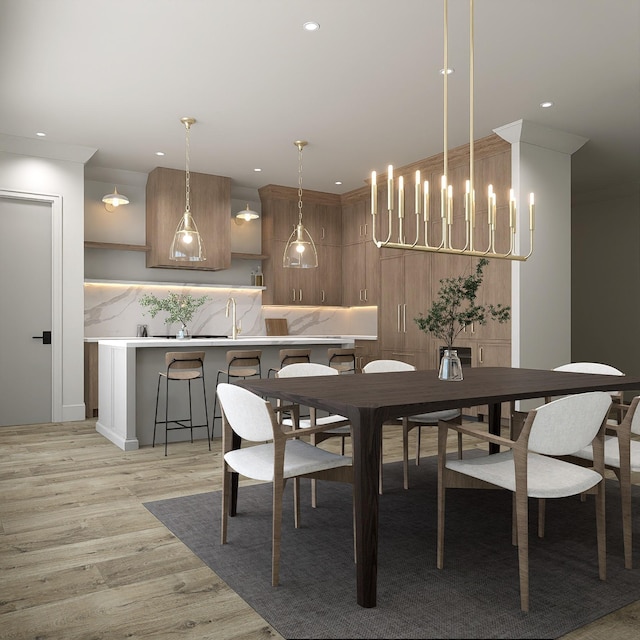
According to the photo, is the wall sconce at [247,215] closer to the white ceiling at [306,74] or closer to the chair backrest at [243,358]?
the white ceiling at [306,74]

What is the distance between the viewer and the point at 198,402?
534 cm

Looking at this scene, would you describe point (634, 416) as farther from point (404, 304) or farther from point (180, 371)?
point (404, 304)

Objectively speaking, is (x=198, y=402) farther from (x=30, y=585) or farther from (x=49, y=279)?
(x=30, y=585)

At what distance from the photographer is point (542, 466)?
8.11ft

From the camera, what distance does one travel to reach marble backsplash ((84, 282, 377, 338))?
722cm

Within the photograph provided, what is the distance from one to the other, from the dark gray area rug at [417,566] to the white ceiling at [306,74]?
299 cm

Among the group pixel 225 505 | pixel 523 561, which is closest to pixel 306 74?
pixel 225 505

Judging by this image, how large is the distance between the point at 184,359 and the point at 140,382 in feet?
1.68

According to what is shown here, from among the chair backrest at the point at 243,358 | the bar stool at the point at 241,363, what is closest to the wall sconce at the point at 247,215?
the bar stool at the point at 241,363

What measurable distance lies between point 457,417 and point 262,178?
477 cm

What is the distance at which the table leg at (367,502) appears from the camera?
213 cm

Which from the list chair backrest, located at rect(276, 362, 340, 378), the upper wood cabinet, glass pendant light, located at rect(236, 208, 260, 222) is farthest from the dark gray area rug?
glass pendant light, located at rect(236, 208, 260, 222)

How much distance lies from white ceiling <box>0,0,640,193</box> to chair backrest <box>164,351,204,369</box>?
2.17 meters

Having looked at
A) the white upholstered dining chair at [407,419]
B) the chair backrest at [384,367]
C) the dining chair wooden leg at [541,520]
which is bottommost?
the dining chair wooden leg at [541,520]
